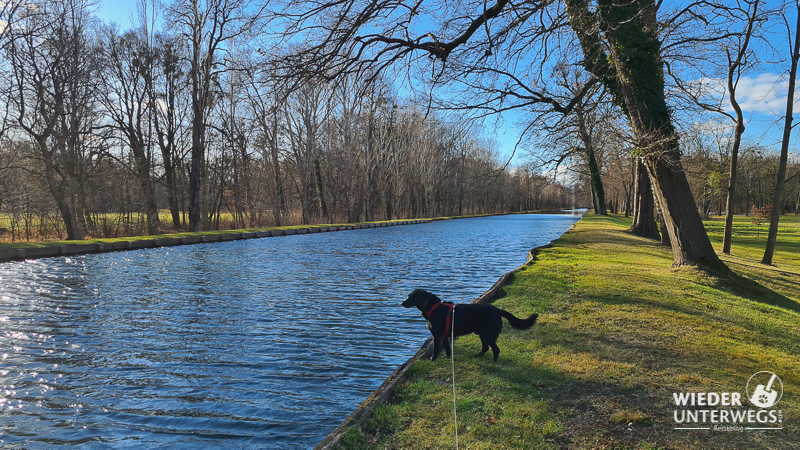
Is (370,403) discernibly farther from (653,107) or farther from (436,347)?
(653,107)

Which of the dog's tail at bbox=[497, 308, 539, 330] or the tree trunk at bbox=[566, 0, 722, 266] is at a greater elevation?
the tree trunk at bbox=[566, 0, 722, 266]

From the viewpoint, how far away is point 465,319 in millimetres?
4629

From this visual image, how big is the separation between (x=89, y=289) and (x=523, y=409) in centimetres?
968

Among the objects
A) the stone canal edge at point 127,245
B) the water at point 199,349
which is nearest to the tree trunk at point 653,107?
the water at point 199,349

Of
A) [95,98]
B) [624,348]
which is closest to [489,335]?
[624,348]

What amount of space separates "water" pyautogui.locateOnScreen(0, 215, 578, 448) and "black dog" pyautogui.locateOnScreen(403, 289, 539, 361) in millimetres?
843

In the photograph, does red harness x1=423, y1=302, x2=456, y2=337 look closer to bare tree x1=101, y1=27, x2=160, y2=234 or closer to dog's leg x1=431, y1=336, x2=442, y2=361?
dog's leg x1=431, y1=336, x2=442, y2=361

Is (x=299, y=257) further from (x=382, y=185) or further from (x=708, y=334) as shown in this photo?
(x=382, y=185)

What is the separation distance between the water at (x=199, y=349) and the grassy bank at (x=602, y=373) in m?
0.85

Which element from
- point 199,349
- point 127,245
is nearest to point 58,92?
point 127,245

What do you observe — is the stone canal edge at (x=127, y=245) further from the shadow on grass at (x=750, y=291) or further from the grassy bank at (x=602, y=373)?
the shadow on grass at (x=750, y=291)

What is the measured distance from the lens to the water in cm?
380

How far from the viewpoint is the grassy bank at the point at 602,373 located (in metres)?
3.16

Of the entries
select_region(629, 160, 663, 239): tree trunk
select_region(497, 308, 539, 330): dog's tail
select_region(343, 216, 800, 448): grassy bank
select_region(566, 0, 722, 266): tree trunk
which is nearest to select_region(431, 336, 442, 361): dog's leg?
select_region(343, 216, 800, 448): grassy bank
